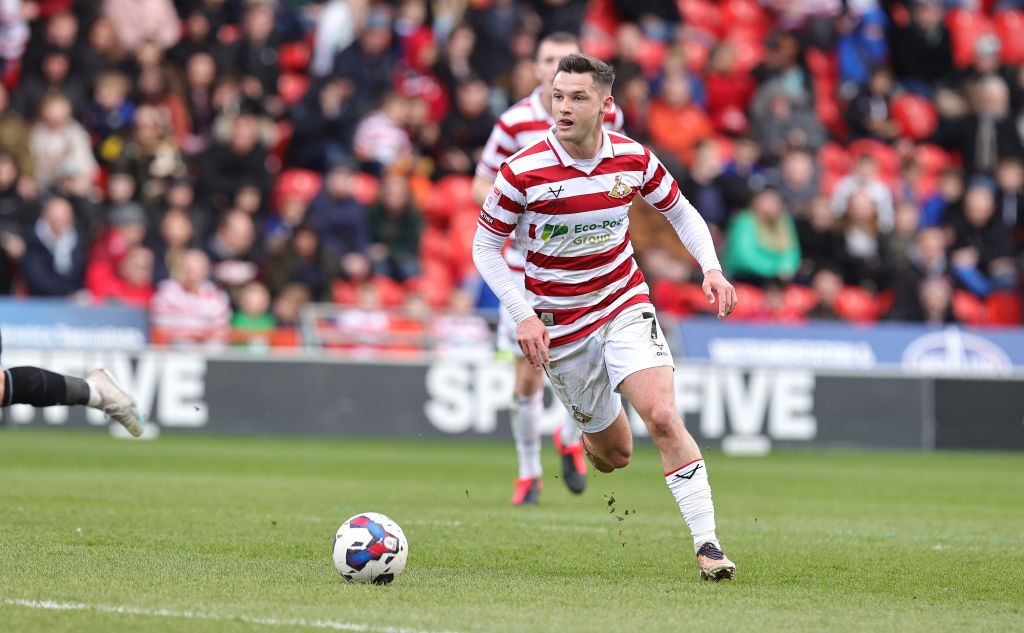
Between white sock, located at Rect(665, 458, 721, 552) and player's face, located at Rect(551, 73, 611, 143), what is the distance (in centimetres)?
165

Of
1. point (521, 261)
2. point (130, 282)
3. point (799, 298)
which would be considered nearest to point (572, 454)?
point (521, 261)

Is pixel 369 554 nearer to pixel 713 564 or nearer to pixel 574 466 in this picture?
pixel 713 564

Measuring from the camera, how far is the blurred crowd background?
18875 millimetres

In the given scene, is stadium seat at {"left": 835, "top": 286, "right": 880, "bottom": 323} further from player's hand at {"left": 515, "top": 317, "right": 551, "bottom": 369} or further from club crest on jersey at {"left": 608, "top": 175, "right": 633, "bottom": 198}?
player's hand at {"left": 515, "top": 317, "right": 551, "bottom": 369}

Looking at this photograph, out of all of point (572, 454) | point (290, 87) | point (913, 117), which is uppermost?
point (290, 87)

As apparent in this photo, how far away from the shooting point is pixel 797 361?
65.0 ft

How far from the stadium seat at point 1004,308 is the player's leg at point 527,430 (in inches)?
485

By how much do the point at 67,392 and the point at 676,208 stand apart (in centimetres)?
326

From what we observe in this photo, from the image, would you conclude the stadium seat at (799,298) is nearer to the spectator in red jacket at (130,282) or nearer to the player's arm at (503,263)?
the spectator in red jacket at (130,282)

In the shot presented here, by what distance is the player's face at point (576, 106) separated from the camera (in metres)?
7.55

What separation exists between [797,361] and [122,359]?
8.15 metres

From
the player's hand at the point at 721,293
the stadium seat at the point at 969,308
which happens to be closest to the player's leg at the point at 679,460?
the player's hand at the point at 721,293

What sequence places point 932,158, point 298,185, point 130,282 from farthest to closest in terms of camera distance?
point 932,158 → point 298,185 → point 130,282

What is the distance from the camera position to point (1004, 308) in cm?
2178
